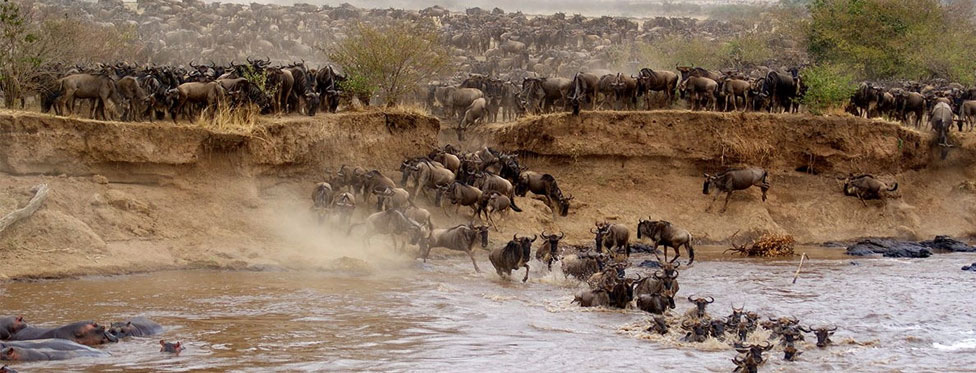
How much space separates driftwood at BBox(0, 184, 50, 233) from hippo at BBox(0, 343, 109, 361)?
6.01m

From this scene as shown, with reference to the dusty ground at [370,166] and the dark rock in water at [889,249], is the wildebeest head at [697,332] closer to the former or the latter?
the dusty ground at [370,166]

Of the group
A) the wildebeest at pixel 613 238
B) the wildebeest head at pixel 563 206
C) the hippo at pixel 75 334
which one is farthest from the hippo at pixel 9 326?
the wildebeest head at pixel 563 206

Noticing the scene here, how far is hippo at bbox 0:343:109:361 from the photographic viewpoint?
12.1 m

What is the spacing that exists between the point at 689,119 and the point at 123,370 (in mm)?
17849

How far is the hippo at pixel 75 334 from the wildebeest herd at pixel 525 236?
6085mm

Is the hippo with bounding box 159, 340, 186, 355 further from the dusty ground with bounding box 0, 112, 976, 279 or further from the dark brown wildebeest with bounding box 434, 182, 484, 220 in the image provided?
the dark brown wildebeest with bounding box 434, 182, 484, 220

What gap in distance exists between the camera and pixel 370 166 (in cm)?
2509

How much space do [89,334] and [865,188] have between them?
18826mm

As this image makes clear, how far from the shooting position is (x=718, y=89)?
92.5ft

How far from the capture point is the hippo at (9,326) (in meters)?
13.0

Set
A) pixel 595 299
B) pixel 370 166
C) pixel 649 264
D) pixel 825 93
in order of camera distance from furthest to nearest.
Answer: pixel 825 93 < pixel 370 166 < pixel 649 264 < pixel 595 299

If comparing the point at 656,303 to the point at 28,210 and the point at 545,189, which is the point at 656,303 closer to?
the point at 28,210

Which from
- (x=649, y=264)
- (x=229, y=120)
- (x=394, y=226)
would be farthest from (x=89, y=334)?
(x=649, y=264)

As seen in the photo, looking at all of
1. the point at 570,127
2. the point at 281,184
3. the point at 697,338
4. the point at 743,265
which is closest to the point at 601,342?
the point at 697,338
